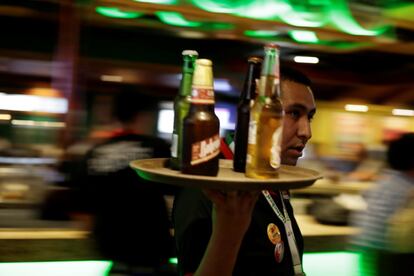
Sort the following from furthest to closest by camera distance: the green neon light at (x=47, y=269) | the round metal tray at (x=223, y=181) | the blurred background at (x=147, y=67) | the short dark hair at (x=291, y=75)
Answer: the blurred background at (x=147, y=67) < the green neon light at (x=47, y=269) < the short dark hair at (x=291, y=75) < the round metal tray at (x=223, y=181)

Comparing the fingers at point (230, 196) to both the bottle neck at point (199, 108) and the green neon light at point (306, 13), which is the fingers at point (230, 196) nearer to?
the bottle neck at point (199, 108)

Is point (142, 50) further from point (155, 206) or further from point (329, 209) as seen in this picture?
point (155, 206)

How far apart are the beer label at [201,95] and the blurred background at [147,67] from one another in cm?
197

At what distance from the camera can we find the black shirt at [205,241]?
1396mm

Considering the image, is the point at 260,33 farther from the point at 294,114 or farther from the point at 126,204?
the point at 294,114

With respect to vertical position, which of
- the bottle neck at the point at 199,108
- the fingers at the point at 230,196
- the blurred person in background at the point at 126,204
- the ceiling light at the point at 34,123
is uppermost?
the bottle neck at the point at 199,108

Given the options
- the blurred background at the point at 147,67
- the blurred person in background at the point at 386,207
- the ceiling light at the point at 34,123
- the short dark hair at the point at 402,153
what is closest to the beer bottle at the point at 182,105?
the blurred background at the point at 147,67

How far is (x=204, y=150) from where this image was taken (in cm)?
120

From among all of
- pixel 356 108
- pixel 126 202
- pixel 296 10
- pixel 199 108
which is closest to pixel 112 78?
pixel 296 10

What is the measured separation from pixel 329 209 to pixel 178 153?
11.3 feet

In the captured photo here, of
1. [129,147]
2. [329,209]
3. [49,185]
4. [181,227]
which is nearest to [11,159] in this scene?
[49,185]

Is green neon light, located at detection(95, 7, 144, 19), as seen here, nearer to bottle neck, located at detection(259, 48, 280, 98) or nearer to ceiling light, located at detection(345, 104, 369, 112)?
bottle neck, located at detection(259, 48, 280, 98)

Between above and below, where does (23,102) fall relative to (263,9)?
below

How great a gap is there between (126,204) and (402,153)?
191 cm
